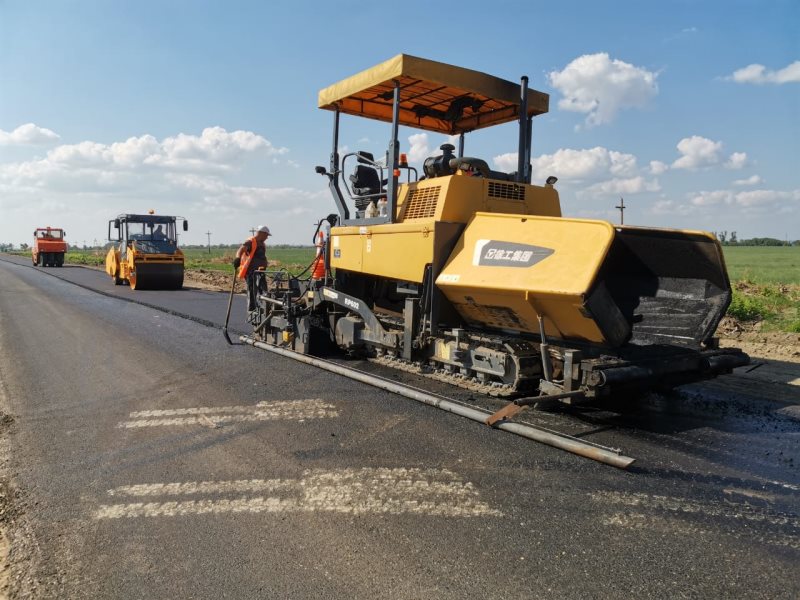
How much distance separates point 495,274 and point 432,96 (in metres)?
2.95

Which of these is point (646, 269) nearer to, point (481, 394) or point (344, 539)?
point (481, 394)

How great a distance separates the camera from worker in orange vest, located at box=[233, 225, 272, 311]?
9.16 meters

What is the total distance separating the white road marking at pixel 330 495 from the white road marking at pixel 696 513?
27.3 inches

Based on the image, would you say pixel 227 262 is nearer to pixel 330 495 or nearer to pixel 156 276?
pixel 156 276

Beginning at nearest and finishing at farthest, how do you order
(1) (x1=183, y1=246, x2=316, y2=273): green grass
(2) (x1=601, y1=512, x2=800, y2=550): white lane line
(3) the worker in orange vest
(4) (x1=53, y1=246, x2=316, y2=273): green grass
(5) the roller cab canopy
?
1. (2) (x1=601, y1=512, x2=800, y2=550): white lane line
2. (5) the roller cab canopy
3. (3) the worker in orange vest
4. (1) (x1=183, y1=246, x2=316, y2=273): green grass
5. (4) (x1=53, y1=246, x2=316, y2=273): green grass

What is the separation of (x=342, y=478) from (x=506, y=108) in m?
5.14

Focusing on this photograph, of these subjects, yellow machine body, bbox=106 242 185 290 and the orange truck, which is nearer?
Answer: yellow machine body, bbox=106 242 185 290

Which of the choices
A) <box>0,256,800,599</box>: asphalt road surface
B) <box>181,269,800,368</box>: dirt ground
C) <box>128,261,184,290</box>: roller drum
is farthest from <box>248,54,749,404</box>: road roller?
<box>128,261,184,290</box>: roller drum

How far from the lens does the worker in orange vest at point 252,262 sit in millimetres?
9156

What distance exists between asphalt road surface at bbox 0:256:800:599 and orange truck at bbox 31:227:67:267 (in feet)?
120

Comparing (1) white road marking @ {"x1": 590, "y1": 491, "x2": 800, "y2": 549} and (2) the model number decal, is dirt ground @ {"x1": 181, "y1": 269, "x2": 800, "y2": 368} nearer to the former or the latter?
(2) the model number decal

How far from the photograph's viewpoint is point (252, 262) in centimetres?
937

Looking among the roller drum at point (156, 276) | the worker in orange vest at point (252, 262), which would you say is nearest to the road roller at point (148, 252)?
the roller drum at point (156, 276)

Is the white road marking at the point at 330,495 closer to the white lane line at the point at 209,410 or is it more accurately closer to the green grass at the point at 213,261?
the white lane line at the point at 209,410
